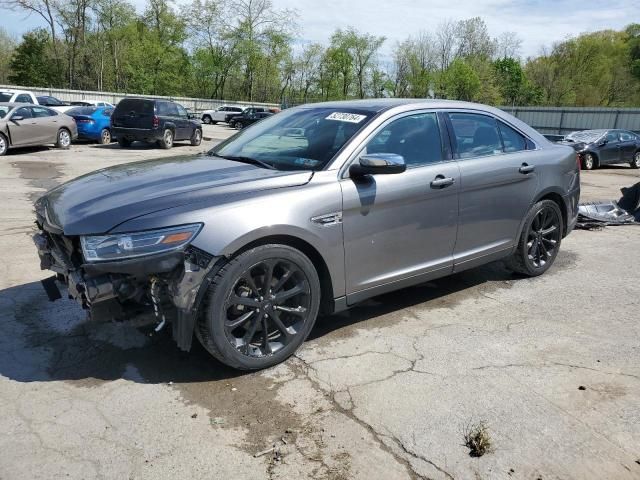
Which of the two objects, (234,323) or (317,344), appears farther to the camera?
(317,344)

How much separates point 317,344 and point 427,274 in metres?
1.06

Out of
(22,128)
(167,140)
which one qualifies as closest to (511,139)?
(22,128)

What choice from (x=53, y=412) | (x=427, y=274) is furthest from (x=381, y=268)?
(x=53, y=412)

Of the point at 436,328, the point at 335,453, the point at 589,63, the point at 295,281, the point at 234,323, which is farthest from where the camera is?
the point at 589,63

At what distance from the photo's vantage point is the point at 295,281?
346 cm

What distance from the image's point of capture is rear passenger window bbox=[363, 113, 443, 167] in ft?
13.0

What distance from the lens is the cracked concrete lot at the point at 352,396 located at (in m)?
2.57

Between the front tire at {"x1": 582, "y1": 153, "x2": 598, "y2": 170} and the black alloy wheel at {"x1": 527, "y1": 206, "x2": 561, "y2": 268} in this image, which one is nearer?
the black alloy wheel at {"x1": 527, "y1": 206, "x2": 561, "y2": 268}

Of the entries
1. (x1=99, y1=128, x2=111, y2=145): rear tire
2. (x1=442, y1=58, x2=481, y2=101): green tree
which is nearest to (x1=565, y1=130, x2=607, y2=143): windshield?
(x1=99, y1=128, x2=111, y2=145): rear tire

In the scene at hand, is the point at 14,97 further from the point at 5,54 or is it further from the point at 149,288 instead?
the point at 5,54

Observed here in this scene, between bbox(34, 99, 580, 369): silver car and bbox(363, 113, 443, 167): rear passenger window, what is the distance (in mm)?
12

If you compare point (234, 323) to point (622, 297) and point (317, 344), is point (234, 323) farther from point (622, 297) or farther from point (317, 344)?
point (622, 297)

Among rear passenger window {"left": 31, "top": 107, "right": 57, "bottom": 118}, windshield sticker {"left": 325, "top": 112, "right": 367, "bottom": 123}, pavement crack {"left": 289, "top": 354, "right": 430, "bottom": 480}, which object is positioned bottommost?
pavement crack {"left": 289, "top": 354, "right": 430, "bottom": 480}

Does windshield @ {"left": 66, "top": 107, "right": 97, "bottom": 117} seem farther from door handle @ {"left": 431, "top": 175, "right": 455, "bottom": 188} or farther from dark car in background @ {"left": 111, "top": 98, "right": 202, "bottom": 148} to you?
door handle @ {"left": 431, "top": 175, "right": 455, "bottom": 188}
